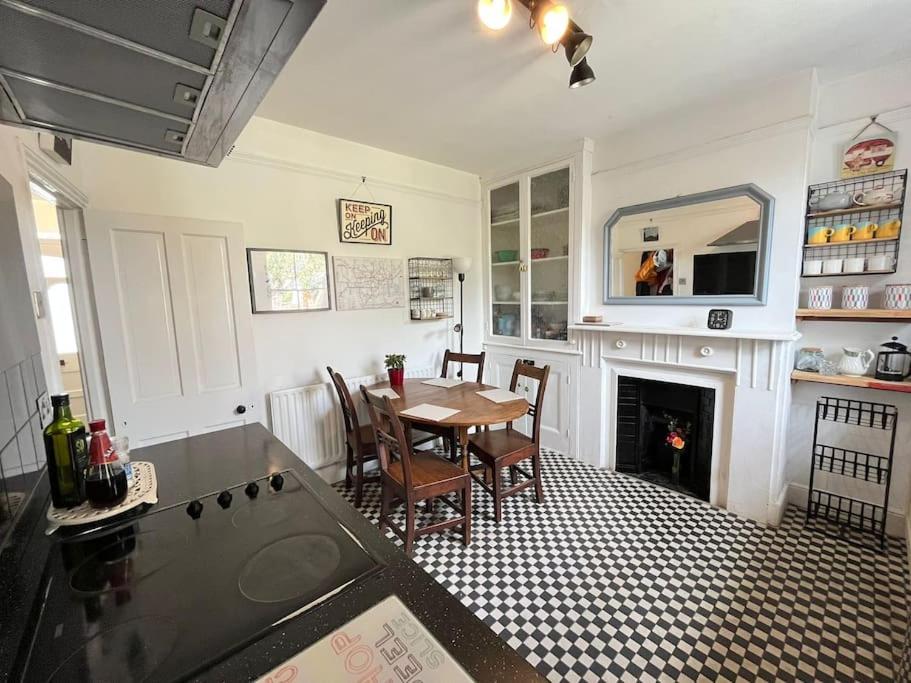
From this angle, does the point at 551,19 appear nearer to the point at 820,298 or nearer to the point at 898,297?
the point at 820,298

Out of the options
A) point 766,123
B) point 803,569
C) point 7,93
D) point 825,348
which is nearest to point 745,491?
point 803,569

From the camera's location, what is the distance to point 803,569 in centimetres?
201

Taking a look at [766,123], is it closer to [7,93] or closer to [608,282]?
[608,282]

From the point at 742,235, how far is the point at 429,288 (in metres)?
2.25

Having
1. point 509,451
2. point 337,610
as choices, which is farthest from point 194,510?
point 509,451

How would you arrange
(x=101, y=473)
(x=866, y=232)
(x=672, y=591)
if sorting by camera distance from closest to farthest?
(x=101, y=473) → (x=672, y=591) → (x=866, y=232)

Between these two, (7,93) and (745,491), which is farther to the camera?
(745,491)

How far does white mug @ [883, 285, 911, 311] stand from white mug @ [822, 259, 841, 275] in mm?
232

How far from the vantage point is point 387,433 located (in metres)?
2.11

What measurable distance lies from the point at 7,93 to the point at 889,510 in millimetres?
3950

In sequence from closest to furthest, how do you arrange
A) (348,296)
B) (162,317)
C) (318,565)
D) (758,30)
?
(318,565) → (758,30) → (162,317) → (348,296)

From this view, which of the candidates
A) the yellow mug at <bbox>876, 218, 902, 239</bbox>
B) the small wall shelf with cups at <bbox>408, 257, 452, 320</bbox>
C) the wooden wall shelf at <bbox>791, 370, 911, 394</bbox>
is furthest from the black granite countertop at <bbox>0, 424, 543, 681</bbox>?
the yellow mug at <bbox>876, 218, 902, 239</bbox>

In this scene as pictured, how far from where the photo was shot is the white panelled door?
2.04 m

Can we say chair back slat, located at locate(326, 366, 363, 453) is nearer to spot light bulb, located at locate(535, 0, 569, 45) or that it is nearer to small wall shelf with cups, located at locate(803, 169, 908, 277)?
spot light bulb, located at locate(535, 0, 569, 45)
